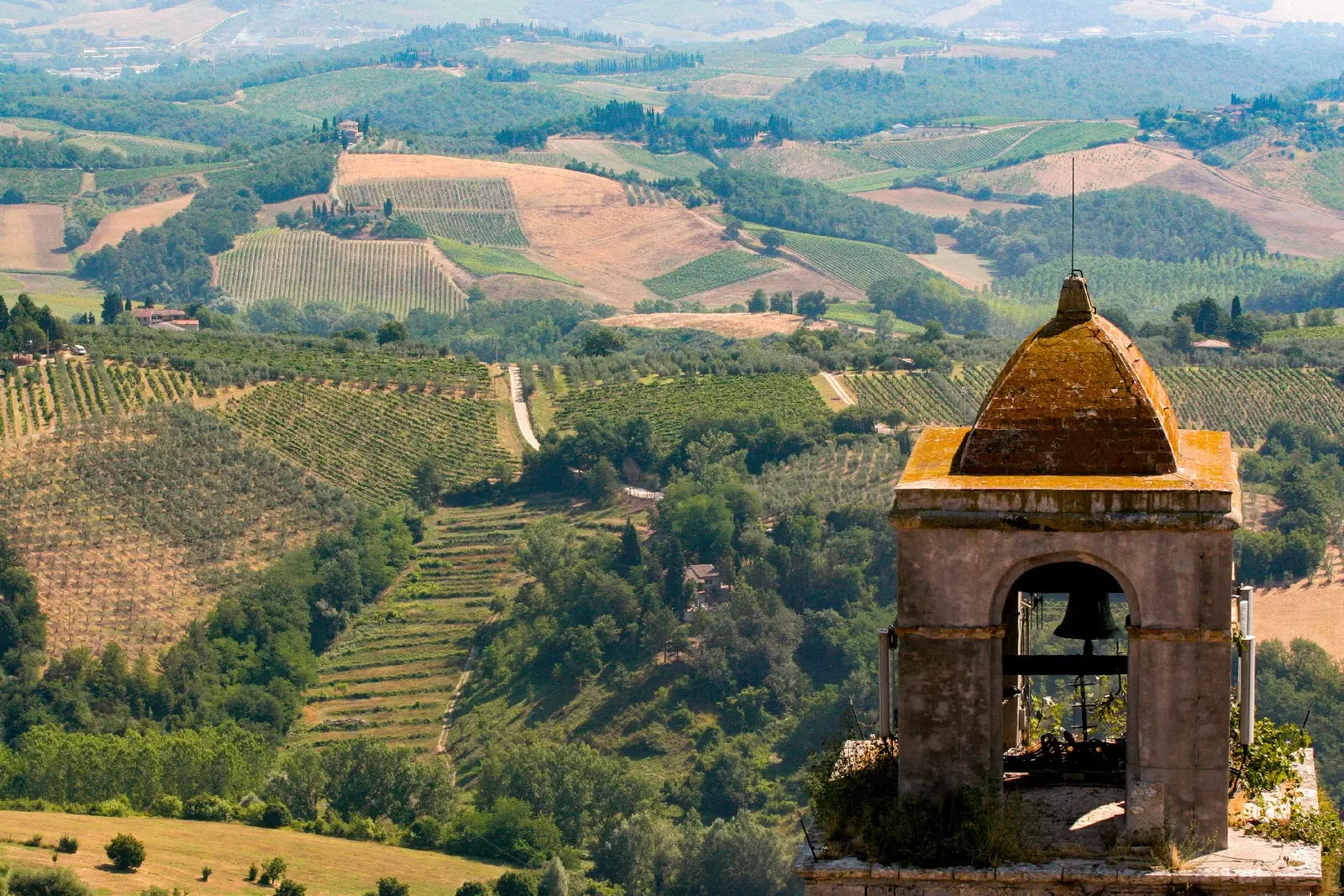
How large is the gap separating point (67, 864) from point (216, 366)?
61.7 metres

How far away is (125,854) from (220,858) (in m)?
4.86

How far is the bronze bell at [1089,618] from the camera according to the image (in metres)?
17.0

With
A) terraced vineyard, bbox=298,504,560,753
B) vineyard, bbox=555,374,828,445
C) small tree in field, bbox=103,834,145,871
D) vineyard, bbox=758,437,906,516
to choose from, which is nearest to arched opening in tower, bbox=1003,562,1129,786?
small tree in field, bbox=103,834,145,871

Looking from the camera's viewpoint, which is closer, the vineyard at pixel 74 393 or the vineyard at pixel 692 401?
the vineyard at pixel 74 393

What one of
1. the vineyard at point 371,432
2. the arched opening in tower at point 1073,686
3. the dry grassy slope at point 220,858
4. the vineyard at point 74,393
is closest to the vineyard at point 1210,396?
the vineyard at point 371,432

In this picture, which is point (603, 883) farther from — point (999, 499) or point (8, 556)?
point (999, 499)

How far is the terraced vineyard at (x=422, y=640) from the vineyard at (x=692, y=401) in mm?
13092

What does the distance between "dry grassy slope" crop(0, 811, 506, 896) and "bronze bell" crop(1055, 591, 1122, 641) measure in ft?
181

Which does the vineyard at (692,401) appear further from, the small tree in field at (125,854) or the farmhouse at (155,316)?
the small tree in field at (125,854)

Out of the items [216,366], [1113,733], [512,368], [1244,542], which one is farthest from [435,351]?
[1113,733]

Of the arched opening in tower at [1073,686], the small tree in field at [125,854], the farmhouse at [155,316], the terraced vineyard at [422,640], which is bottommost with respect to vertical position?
the terraced vineyard at [422,640]

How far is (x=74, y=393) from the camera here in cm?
12162

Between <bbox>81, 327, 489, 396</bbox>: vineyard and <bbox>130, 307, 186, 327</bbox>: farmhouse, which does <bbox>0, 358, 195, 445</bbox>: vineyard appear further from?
<bbox>130, 307, 186, 327</bbox>: farmhouse

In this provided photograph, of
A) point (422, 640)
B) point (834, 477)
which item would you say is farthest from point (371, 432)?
point (422, 640)
